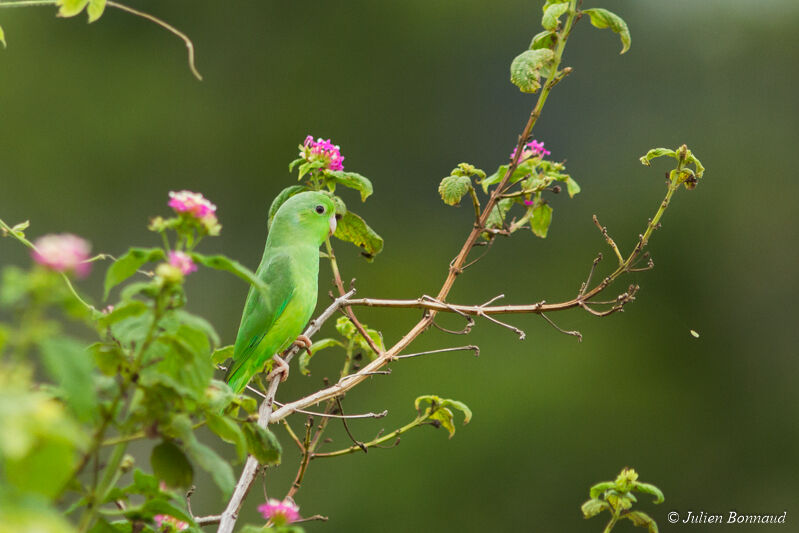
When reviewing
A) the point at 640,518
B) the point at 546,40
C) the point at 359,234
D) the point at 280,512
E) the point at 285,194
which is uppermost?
the point at 546,40

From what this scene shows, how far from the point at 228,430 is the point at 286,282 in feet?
5.17

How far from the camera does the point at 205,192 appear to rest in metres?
10.5

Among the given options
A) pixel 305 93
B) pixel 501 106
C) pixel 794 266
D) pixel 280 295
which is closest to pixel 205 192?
pixel 305 93

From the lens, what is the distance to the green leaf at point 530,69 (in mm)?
1823

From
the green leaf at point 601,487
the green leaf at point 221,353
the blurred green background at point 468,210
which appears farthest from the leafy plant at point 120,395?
the blurred green background at point 468,210

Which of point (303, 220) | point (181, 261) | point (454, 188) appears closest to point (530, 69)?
point (454, 188)

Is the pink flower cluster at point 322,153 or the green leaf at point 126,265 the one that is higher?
the pink flower cluster at point 322,153

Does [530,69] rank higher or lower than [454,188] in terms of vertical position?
higher

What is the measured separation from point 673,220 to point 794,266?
53.1 inches

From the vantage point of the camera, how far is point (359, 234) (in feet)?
7.14

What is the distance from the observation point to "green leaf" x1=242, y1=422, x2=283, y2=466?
1168mm

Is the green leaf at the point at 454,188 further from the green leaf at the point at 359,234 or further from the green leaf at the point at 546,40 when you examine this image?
the green leaf at the point at 546,40

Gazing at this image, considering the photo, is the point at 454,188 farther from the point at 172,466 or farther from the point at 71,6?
the point at 172,466

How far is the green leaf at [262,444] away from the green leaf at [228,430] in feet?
0.45
